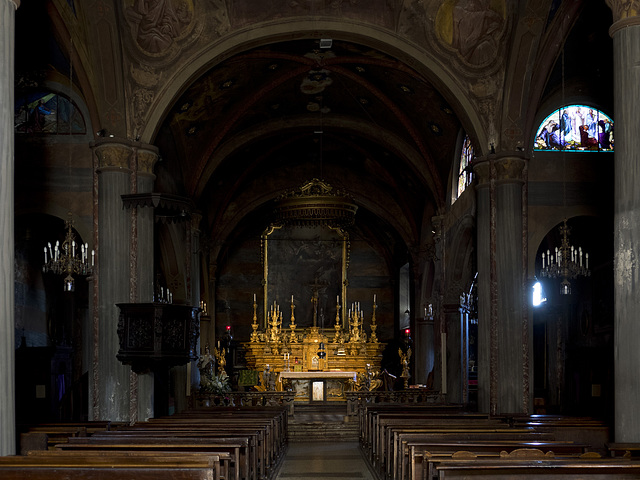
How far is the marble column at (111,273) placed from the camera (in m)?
15.2

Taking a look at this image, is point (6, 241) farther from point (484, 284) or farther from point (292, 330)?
point (292, 330)

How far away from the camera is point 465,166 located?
21266mm

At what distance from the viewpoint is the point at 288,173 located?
2998 centimetres

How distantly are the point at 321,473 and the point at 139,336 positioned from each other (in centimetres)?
380

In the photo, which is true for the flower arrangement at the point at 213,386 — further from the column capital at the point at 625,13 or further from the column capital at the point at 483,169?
the column capital at the point at 625,13

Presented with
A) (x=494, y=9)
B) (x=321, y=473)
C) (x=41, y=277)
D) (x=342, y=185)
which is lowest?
(x=321, y=473)

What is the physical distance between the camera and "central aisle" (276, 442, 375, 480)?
12.9m

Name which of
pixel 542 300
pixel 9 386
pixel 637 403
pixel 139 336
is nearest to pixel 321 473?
pixel 139 336

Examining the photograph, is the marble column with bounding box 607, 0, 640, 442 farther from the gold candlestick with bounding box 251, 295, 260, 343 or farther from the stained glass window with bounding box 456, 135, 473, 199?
the gold candlestick with bounding box 251, 295, 260, 343

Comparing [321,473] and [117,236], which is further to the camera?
[117,236]

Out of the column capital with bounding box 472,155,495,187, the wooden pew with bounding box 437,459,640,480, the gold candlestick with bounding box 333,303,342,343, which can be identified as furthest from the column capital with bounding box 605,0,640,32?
the gold candlestick with bounding box 333,303,342,343

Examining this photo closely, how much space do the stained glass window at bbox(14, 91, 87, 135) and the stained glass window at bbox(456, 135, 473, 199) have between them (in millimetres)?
9246

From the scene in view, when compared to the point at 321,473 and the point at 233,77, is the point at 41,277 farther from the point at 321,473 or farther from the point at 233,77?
the point at 321,473

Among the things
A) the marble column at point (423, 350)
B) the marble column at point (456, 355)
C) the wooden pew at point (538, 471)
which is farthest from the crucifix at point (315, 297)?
the wooden pew at point (538, 471)
